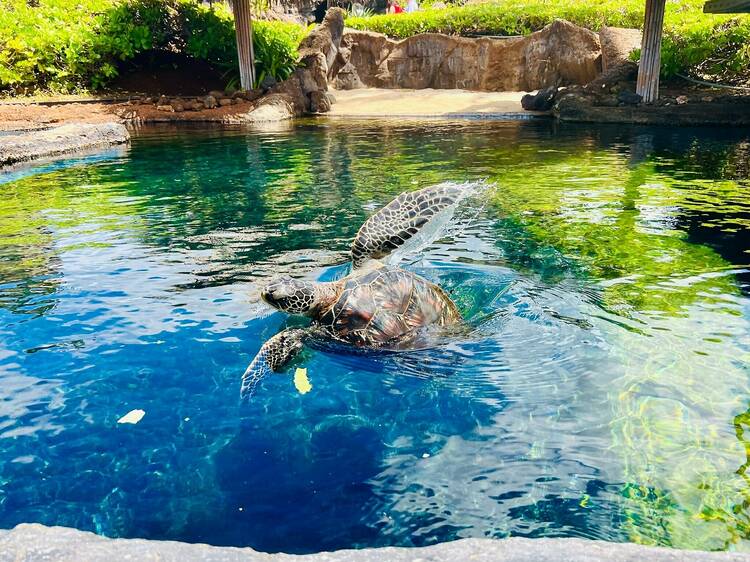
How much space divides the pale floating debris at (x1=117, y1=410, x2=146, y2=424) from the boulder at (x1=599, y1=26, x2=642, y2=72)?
17007 mm

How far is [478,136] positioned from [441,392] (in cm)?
1111

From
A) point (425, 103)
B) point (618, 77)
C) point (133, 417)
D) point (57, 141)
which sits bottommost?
point (133, 417)

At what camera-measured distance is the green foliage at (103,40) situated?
1919 centimetres

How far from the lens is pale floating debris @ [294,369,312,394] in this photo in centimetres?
362

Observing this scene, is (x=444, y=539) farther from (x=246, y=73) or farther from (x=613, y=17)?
(x=613, y=17)

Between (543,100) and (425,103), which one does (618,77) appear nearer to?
(543,100)

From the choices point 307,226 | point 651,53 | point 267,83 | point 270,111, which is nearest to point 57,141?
point 270,111

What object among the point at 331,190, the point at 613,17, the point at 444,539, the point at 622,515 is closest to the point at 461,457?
the point at 444,539

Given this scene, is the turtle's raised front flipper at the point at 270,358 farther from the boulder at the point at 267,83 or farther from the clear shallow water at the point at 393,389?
the boulder at the point at 267,83

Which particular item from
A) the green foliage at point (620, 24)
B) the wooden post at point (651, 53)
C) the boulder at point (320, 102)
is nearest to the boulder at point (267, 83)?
the boulder at point (320, 102)

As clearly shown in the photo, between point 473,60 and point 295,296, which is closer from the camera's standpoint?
point 295,296

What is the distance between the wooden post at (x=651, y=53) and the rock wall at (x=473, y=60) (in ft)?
12.3

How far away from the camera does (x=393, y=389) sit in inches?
139

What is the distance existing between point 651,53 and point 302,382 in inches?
561
